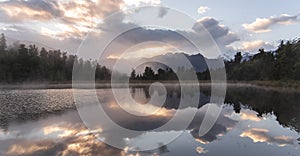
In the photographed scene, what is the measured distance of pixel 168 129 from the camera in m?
→ 19.7

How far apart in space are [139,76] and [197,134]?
168 metres

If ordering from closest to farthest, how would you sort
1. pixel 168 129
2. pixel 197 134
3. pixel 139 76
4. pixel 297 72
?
1. pixel 197 134
2. pixel 168 129
3. pixel 297 72
4. pixel 139 76

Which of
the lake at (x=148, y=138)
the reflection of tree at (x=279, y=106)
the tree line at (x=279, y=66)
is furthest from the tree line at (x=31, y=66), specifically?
the lake at (x=148, y=138)

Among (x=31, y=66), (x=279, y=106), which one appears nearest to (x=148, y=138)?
(x=279, y=106)

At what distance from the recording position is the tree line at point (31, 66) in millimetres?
124262

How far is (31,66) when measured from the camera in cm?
13275

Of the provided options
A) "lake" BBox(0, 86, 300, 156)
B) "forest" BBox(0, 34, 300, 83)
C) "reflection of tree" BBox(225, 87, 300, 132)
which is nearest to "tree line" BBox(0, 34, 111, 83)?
"forest" BBox(0, 34, 300, 83)

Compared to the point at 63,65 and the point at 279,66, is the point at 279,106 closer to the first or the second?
the point at 279,66

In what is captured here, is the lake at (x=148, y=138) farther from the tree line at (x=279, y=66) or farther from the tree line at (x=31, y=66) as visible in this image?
the tree line at (x=31, y=66)

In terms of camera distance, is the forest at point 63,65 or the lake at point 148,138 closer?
the lake at point 148,138

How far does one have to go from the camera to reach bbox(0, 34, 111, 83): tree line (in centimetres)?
12426

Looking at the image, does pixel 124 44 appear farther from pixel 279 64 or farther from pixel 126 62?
pixel 279 64

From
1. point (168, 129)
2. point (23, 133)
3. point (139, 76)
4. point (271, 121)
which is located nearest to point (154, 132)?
point (168, 129)

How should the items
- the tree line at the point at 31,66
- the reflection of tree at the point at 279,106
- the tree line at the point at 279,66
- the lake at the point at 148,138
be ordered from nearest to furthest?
the lake at the point at 148,138 → the reflection of tree at the point at 279,106 → the tree line at the point at 279,66 → the tree line at the point at 31,66
